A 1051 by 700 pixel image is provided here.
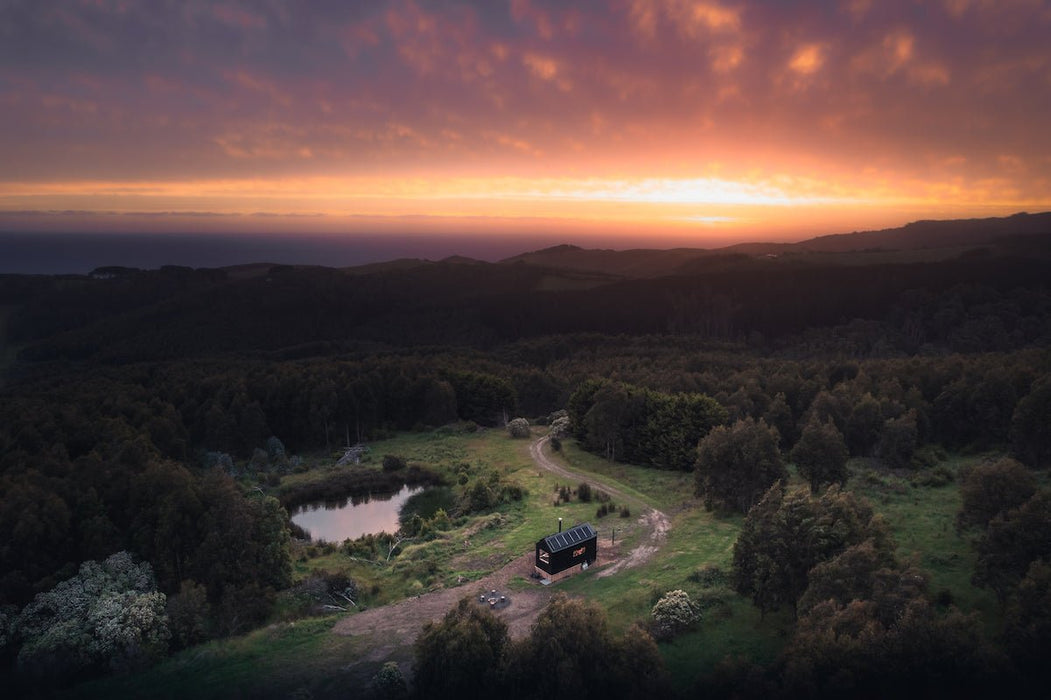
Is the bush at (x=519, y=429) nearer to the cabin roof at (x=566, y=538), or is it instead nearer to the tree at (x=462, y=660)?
the cabin roof at (x=566, y=538)

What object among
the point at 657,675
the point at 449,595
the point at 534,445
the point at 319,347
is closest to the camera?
the point at 657,675

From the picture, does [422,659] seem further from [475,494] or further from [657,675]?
[475,494]

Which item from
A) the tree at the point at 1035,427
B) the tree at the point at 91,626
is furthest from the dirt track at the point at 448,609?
the tree at the point at 1035,427

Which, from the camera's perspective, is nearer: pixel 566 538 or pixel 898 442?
pixel 566 538

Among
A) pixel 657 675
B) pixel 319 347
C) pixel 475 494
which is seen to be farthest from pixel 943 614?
pixel 319 347

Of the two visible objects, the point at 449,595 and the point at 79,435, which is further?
the point at 79,435

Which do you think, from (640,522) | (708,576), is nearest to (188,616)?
(708,576)

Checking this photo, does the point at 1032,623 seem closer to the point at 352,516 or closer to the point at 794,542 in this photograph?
the point at 794,542
